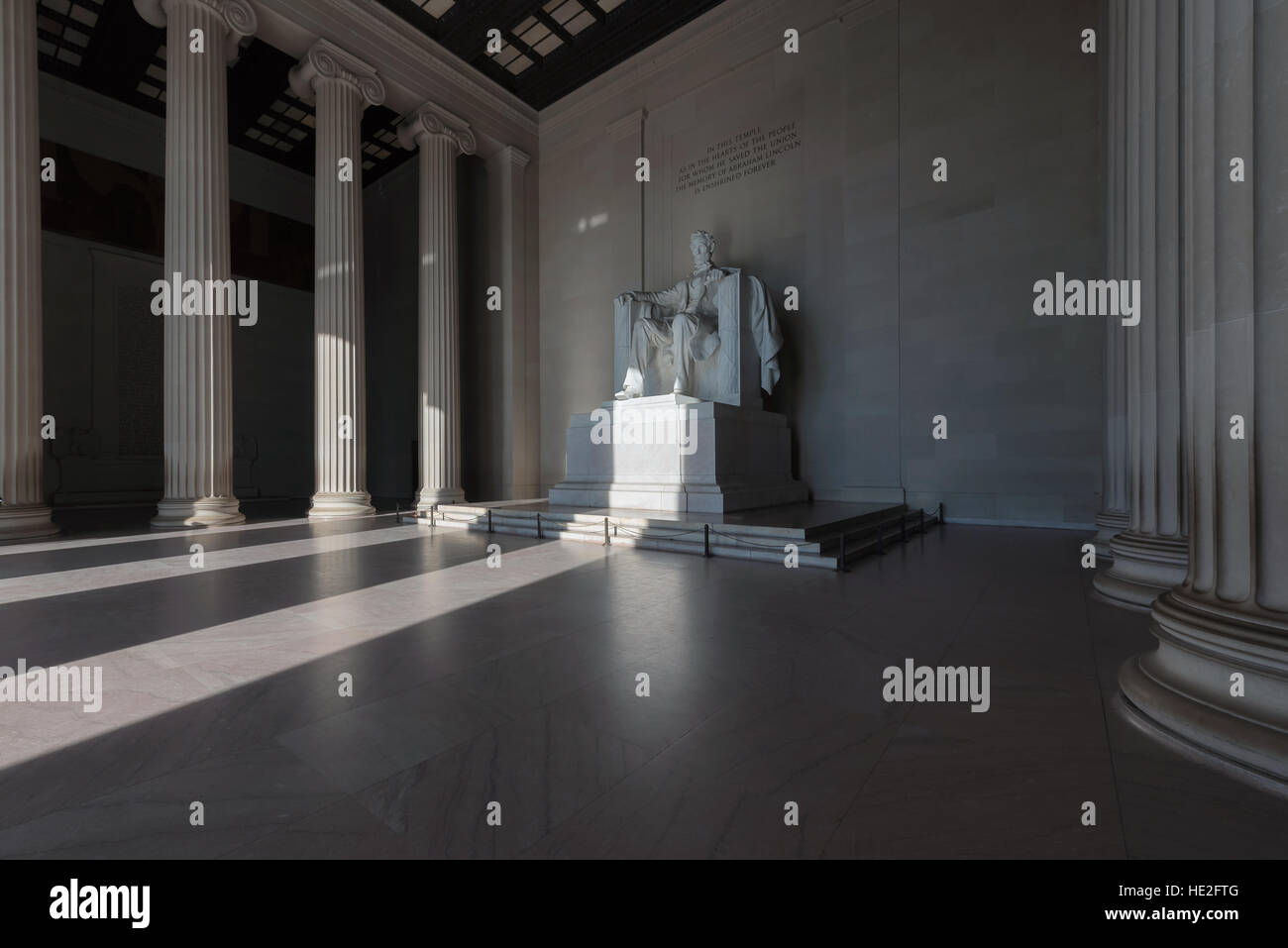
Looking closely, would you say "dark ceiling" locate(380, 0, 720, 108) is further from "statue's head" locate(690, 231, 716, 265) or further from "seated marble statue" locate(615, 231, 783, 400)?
"seated marble statue" locate(615, 231, 783, 400)

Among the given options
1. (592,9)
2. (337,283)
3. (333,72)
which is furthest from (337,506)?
(592,9)

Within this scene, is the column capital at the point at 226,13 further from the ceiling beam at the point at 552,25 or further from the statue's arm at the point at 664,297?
the statue's arm at the point at 664,297

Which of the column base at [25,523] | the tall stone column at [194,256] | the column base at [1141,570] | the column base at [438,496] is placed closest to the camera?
the column base at [1141,570]

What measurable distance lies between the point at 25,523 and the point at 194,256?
13.9 ft

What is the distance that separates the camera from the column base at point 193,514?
8633 millimetres

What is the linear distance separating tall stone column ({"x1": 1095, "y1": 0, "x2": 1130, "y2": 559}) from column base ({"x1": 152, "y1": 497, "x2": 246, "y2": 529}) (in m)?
10.9

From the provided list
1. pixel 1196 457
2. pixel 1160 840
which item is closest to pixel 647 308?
pixel 1196 457

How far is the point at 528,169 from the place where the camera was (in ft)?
47.3

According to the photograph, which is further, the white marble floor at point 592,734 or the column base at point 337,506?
the column base at point 337,506

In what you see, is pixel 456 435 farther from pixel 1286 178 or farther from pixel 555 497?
pixel 1286 178

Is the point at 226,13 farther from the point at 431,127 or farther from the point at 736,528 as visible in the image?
the point at 736,528

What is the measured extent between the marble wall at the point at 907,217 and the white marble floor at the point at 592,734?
4895 mm

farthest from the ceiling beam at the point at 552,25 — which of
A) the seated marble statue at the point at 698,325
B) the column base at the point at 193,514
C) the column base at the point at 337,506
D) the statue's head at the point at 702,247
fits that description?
the column base at the point at 193,514

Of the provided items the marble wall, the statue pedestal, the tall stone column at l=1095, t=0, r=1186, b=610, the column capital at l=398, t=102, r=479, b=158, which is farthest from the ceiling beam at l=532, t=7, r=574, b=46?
the tall stone column at l=1095, t=0, r=1186, b=610
